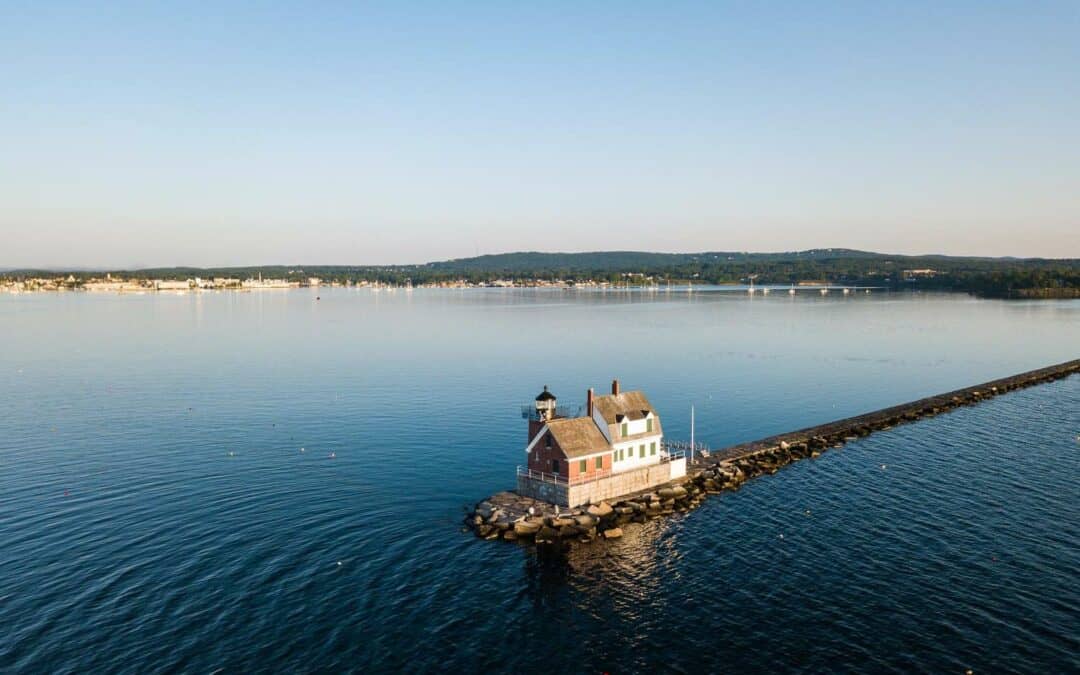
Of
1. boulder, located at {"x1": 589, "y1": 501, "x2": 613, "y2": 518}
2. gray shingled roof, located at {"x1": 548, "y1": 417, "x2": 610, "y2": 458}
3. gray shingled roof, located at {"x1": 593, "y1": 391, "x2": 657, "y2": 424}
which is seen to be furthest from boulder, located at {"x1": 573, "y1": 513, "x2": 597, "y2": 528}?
gray shingled roof, located at {"x1": 593, "y1": 391, "x2": 657, "y2": 424}

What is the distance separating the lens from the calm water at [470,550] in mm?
36750

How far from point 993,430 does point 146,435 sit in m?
104

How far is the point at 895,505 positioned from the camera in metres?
57.4

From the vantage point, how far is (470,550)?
162 feet

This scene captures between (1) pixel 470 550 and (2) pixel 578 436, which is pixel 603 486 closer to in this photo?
(2) pixel 578 436

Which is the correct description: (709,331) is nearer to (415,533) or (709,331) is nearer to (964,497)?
(964,497)

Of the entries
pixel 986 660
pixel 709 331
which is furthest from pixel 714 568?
pixel 709 331

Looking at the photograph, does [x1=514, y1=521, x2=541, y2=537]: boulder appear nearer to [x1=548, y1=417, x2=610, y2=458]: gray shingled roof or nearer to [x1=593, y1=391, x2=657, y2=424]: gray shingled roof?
[x1=548, y1=417, x2=610, y2=458]: gray shingled roof

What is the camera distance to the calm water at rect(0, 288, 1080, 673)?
121ft

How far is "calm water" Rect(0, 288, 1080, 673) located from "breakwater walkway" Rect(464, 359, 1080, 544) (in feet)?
6.90

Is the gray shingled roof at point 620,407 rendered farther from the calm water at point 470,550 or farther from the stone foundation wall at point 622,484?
the calm water at point 470,550

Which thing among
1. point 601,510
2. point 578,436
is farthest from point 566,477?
point 601,510

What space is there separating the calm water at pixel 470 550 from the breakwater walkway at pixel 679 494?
210cm

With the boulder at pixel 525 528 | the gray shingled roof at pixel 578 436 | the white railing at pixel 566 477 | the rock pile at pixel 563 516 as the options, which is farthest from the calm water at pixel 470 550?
the gray shingled roof at pixel 578 436
